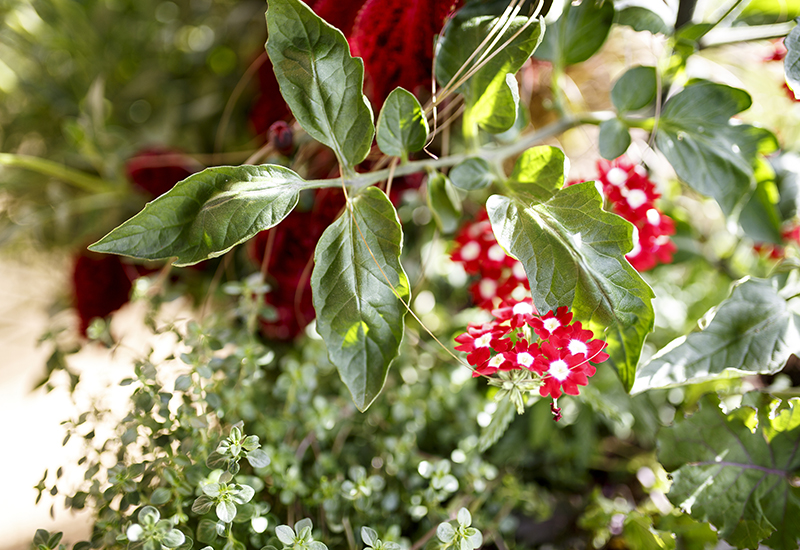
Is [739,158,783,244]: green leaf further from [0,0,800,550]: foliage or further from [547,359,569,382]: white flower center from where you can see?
[547,359,569,382]: white flower center

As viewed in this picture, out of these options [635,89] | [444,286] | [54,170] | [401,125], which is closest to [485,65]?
[401,125]

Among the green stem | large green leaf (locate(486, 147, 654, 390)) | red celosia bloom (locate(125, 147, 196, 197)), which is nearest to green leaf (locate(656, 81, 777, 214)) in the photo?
large green leaf (locate(486, 147, 654, 390))

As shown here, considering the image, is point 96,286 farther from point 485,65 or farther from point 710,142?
point 710,142

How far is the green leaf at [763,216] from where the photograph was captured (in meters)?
0.50

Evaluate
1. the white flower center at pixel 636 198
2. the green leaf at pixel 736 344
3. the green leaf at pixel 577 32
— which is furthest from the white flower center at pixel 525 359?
the green leaf at pixel 577 32

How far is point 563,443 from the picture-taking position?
0.61 meters

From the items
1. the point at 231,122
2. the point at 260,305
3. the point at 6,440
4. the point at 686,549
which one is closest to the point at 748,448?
the point at 686,549

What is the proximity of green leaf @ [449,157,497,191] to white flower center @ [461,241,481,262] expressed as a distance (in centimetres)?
10

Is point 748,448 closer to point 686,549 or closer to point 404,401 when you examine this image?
point 686,549

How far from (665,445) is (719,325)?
0.42 feet

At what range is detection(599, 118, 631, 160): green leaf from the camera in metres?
0.43

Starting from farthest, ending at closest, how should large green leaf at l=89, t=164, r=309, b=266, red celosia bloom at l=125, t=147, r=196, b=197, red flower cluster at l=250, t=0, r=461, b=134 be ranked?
red celosia bloom at l=125, t=147, r=196, b=197
red flower cluster at l=250, t=0, r=461, b=134
large green leaf at l=89, t=164, r=309, b=266

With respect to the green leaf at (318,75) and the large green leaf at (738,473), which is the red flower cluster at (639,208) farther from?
the green leaf at (318,75)

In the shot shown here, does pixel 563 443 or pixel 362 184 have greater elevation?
pixel 362 184
